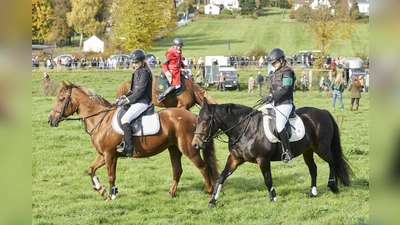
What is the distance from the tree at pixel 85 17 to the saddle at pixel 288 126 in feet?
208

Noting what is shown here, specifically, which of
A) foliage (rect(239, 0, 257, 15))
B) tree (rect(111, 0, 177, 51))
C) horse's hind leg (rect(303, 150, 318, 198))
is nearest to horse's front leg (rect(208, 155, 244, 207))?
horse's hind leg (rect(303, 150, 318, 198))

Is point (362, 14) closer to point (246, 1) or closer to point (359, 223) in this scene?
point (246, 1)

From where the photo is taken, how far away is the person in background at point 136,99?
9406 millimetres

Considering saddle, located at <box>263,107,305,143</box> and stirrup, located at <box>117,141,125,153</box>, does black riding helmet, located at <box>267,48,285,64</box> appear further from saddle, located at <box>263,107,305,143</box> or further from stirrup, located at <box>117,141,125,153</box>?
stirrup, located at <box>117,141,125,153</box>

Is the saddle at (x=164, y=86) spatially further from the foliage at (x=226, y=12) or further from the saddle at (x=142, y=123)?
the foliage at (x=226, y=12)

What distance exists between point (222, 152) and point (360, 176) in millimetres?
4861

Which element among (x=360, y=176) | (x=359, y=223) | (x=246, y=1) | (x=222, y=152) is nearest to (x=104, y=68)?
(x=222, y=152)

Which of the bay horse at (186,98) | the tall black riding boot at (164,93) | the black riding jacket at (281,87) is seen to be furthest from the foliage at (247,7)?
the black riding jacket at (281,87)

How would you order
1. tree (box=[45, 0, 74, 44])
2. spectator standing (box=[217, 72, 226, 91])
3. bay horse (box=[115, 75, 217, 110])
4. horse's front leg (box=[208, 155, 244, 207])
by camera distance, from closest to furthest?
horse's front leg (box=[208, 155, 244, 207]), bay horse (box=[115, 75, 217, 110]), spectator standing (box=[217, 72, 226, 91]), tree (box=[45, 0, 74, 44])

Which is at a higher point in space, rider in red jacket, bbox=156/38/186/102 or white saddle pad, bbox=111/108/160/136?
rider in red jacket, bbox=156/38/186/102

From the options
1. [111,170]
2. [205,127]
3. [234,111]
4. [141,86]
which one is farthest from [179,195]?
[141,86]

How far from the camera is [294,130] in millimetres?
9258

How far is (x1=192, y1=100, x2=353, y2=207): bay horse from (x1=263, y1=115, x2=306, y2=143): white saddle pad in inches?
2.6

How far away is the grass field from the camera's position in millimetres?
8359
